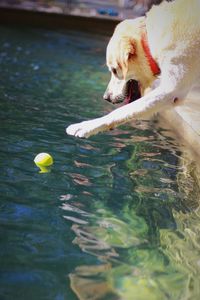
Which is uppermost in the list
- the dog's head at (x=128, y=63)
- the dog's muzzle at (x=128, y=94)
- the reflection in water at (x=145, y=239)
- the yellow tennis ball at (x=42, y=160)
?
the dog's head at (x=128, y=63)

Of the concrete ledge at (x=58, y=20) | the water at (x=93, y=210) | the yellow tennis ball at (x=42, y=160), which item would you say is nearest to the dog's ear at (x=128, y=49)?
the water at (x=93, y=210)

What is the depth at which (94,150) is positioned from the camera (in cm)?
Result: 438

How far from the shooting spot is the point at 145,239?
286 centimetres

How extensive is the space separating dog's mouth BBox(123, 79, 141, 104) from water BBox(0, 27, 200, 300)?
46cm

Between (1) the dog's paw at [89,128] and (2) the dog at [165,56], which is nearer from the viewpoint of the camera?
(2) the dog at [165,56]

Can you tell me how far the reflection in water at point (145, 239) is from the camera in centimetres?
238

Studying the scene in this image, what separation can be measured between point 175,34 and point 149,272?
187 cm

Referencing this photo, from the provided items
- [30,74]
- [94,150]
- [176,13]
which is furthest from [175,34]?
[30,74]

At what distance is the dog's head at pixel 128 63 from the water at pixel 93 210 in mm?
516

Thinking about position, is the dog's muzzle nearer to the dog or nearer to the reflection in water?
the dog

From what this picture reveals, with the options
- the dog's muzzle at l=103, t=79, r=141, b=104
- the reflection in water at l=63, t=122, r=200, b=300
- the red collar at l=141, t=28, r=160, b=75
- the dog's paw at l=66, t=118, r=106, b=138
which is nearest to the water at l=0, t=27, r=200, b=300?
the reflection in water at l=63, t=122, r=200, b=300

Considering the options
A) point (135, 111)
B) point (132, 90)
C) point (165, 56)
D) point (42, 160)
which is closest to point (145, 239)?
point (135, 111)

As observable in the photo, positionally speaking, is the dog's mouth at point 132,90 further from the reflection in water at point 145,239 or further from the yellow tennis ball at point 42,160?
the yellow tennis ball at point 42,160

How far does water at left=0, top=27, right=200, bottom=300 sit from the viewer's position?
240cm
